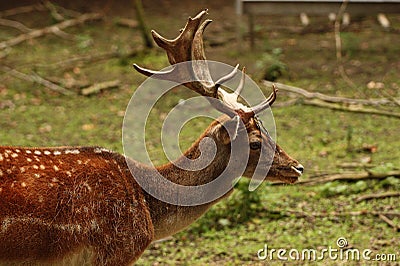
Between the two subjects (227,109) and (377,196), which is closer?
(227,109)

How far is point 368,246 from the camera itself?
5684 mm

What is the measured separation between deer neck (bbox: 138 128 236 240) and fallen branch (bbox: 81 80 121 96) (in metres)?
4.63

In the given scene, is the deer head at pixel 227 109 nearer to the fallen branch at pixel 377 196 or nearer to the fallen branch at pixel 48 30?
the fallen branch at pixel 377 196

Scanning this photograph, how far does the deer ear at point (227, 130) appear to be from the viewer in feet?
15.3

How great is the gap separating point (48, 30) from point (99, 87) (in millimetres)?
1772

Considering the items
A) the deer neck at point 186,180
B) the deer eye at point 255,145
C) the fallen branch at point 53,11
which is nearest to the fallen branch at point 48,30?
the fallen branch at point 53,11

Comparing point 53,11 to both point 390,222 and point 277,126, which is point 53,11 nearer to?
point 277,126

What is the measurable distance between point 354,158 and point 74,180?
3.76 metres

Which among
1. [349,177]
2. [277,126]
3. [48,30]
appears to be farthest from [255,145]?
[48,30]

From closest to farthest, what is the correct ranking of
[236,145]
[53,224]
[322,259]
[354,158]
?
[53,224] → [236,145] → [322,259] → [354,158]

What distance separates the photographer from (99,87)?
9.30 metres

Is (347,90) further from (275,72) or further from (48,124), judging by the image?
(48,124)

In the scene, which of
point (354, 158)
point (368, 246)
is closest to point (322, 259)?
point (368, 246)

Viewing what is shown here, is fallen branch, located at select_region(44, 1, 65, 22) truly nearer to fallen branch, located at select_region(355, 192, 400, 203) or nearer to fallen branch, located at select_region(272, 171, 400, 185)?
fallen branch, located at select_region(272, 171, 400, 185)
